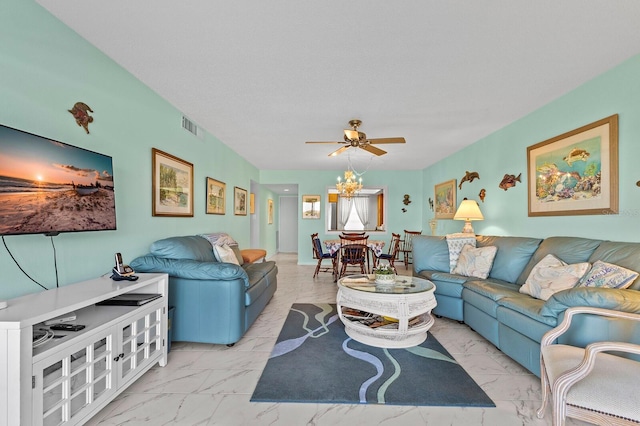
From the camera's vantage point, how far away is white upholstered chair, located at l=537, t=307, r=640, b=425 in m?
1.33

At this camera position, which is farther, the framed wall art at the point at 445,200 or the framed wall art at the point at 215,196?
the framed wall art at the point at 445,200

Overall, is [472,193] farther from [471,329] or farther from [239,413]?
[239,413]

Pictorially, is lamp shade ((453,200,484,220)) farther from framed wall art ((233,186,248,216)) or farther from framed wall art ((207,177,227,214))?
framed wall art ((233,186,248,216))

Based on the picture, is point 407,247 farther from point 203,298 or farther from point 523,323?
point 203,298

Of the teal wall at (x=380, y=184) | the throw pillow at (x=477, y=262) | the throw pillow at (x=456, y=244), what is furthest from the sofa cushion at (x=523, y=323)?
the teal wall at (x=380, y=184)

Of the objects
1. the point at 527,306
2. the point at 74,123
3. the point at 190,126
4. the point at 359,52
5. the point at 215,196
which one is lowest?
the point at 527,306

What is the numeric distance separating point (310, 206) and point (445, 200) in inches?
122

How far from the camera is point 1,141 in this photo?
143 centimetres

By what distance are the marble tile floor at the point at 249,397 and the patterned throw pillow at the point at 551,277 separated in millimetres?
625

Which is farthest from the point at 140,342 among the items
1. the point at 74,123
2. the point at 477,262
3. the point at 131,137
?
the point at 477,262

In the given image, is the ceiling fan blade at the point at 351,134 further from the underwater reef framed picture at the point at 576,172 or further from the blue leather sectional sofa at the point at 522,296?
the underwater reef framed picture at the point at 576,172

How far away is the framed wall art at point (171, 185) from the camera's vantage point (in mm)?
2994

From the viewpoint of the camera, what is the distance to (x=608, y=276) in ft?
6.83

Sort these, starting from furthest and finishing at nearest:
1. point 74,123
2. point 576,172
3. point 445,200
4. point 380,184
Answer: point 380,184 < point 445,200 < point 576,172 < point 74,123
